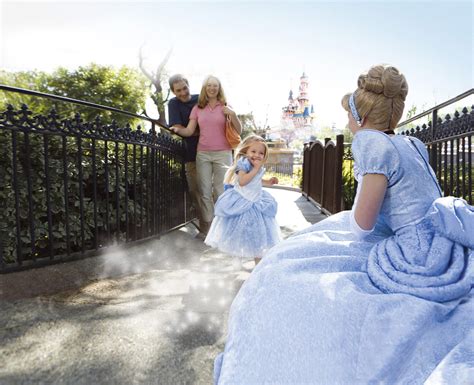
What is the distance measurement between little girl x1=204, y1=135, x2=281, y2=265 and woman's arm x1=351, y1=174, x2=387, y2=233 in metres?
2.38

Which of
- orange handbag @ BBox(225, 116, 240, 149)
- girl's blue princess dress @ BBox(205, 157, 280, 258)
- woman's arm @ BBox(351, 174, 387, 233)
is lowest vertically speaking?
girl's blue princess dress @ BBox(205, 157, 280, 258)

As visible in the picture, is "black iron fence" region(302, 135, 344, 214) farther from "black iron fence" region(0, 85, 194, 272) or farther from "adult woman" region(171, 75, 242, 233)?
"black iron fence" region(0, 85, 194, 272)

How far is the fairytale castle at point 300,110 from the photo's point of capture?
73.8 metres

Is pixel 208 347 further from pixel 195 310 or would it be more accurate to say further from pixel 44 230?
pixel 44 230

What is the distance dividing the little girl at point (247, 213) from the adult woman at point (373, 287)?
214cm

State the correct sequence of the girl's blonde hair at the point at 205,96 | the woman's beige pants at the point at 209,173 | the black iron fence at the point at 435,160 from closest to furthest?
the black iron fence at the point at 435,160
the girl's blonde hair at the point at 205,96
the woman's beige pants at the point at 209,173

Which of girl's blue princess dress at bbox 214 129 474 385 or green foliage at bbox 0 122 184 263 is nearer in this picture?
girl's blue princess dress at bbox 214 129 474 385

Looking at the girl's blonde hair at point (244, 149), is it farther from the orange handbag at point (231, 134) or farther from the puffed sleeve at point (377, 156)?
the puffed sleeve at point (377, 156)

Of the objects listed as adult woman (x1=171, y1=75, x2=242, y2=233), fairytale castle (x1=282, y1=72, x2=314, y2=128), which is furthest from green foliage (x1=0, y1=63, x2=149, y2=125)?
fairytale castle (x1=282, y1=72, x2=314, y2=128)

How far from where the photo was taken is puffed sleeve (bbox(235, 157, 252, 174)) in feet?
12.9

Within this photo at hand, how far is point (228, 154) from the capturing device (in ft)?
17.0

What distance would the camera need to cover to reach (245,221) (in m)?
3.86

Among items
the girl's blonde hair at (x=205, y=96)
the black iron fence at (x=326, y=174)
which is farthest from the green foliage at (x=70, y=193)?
the black iron fence at (x=326, y=174)

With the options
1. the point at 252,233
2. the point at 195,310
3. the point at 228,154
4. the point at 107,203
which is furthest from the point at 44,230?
the point at 228,154
